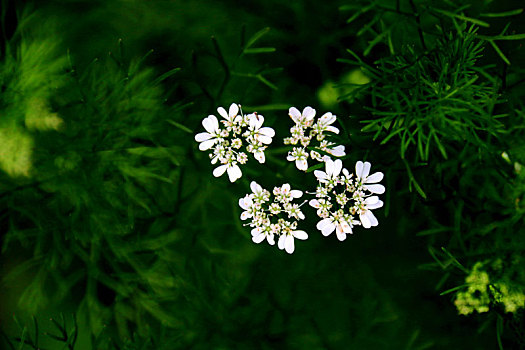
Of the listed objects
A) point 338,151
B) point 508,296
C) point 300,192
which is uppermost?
point 338,151

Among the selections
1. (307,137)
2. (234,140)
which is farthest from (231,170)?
(307,137)

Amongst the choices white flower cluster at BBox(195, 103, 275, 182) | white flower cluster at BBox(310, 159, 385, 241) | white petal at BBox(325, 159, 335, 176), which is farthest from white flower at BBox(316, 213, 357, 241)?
white flower cluster at BBox(195, 103, 275, 182)

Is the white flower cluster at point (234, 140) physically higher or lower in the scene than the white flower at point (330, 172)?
higher

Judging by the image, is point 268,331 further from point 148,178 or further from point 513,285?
point 513,285

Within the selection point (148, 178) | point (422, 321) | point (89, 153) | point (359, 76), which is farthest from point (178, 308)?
point (359, 76)

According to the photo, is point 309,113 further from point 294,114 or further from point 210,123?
point 210,123

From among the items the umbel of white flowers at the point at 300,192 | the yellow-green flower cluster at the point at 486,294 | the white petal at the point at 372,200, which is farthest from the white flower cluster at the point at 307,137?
the yellow-green flower cluster at the point at 486,294

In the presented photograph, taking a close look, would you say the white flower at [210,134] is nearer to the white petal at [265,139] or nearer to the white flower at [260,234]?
the white petal at [265,139]

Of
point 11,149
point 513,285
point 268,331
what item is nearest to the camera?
point 513,285
